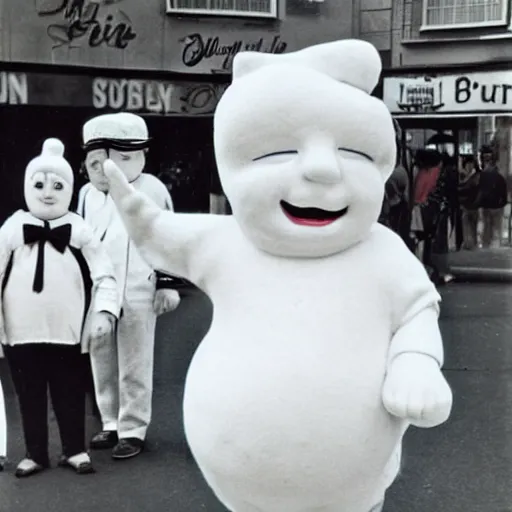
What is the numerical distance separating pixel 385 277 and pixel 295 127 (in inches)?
14.2

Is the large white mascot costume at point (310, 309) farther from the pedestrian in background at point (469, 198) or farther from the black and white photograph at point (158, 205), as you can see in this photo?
the pedestrian in background at point (469, 198)

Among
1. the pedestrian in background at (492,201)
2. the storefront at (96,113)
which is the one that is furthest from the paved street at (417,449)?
the storefront at (96,113)

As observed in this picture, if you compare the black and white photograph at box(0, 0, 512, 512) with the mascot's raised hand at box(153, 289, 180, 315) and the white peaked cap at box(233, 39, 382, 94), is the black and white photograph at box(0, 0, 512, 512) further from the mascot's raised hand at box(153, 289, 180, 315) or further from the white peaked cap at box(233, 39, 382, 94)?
the white peaked cap at box(233, 39, 382, 94)

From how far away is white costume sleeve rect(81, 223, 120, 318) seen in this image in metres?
3.02

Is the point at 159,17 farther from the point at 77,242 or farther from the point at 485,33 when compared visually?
the point at 485,33

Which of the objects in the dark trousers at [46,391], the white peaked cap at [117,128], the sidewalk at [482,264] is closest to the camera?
the dark trousers at [46,391]

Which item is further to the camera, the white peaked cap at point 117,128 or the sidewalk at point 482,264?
the sidewalk at point 482,264

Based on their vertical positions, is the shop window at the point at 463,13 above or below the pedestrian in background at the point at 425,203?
above

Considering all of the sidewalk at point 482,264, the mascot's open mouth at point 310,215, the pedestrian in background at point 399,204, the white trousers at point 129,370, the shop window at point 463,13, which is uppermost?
the shop window at point 463,13

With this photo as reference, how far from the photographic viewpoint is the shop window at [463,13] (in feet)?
10.1

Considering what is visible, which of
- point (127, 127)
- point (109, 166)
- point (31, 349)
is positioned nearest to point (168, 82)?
point (127, 127)

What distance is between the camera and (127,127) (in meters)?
3.16

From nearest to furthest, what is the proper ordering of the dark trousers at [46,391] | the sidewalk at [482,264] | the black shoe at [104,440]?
the dark trousers at [46,391]
the black shoe at [104,440]
the sidewalk at [482,264]

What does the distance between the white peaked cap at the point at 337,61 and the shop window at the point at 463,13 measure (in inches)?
49.0
